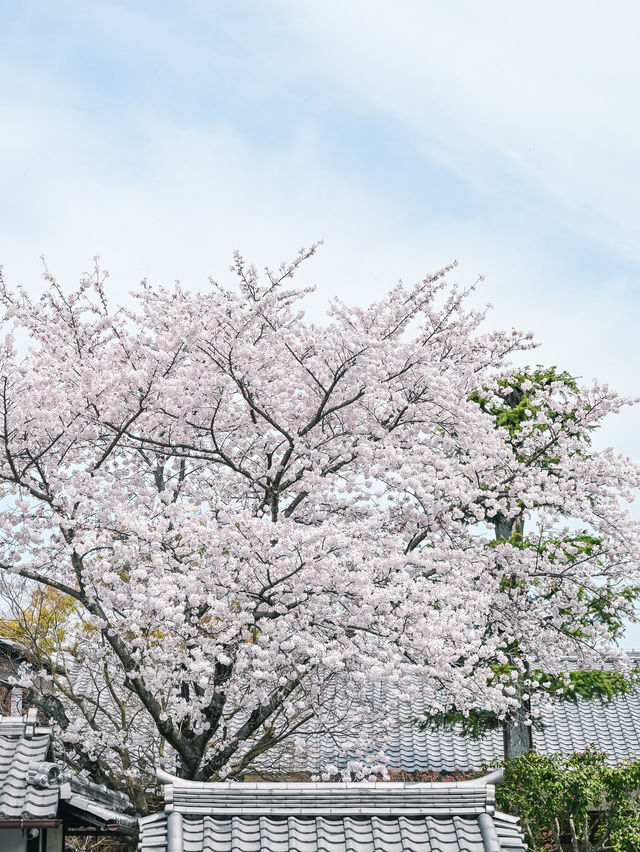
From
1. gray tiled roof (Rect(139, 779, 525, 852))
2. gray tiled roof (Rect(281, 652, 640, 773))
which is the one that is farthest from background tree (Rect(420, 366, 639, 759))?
gray tiled roof (Rect(139, 779, 525, 852))

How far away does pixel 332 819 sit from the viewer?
660 centimetres

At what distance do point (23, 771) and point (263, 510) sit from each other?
4797 millimetres

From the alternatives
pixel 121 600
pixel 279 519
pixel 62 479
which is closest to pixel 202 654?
pixel 121 600

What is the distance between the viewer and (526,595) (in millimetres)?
13664

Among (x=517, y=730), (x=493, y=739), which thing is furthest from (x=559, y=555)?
(x=493, y=739)

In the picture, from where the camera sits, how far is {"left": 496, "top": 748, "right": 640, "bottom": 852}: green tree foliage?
10688 millimetres

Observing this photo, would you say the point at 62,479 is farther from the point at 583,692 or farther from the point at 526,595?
the point at 583,692

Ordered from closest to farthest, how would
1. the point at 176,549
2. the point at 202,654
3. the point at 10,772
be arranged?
the point at 10,772
the point at 202,654
the point at 176,549

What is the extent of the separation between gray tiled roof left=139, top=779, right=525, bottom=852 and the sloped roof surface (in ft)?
4.41

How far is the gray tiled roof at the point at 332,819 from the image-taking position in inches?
251

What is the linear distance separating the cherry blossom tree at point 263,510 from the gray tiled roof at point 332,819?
128 inches

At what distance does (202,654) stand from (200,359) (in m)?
3.95

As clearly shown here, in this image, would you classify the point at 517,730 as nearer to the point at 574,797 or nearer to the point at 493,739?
the point at 493,739

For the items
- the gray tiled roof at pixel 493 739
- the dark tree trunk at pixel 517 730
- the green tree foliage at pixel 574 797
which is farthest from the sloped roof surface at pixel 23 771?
the gray tiled roof at pixel 493 739
